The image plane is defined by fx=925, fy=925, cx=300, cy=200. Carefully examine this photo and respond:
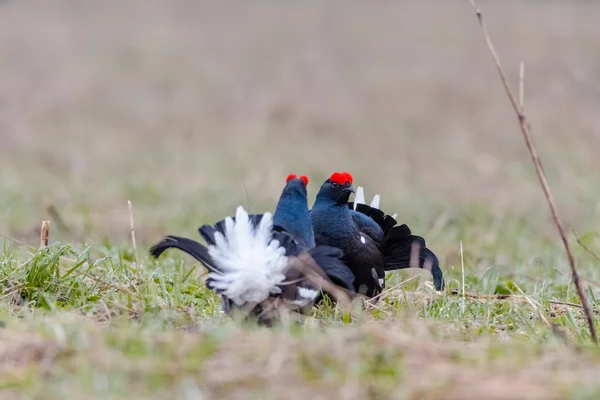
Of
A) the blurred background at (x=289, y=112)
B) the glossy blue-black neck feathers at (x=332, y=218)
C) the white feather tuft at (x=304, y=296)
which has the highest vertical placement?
the blurred background at (x=289, y=112)

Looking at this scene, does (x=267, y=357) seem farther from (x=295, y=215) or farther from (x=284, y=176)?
(x=284, y=176)

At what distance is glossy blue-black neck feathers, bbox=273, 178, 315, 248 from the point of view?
376 cm

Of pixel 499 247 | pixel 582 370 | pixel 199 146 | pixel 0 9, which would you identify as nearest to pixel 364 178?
pixel 199 146

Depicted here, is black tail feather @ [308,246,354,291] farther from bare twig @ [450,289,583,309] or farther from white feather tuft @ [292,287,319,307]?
bare twig @ [450,289,583,309]

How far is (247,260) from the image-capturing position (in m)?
3.42

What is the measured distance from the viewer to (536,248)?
668cm

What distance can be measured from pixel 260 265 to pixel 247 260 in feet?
0.18

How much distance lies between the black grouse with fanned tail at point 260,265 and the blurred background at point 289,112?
2918mm

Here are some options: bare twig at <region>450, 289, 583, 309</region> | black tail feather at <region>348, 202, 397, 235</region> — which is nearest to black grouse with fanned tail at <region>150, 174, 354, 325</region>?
bare twig at <region>450, 289, 583, 309</region>

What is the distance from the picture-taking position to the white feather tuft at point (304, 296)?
11.7 ft

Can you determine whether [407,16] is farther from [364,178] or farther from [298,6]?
[364,178]

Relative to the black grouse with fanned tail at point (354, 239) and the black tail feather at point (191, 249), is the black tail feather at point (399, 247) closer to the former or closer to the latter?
the black grouse with fanned tail at point (354, 239)

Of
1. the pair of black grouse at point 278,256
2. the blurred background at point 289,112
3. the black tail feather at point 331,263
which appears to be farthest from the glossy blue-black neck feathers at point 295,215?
the blurred background at point 289,112

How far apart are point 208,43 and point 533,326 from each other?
1342 centimetres
